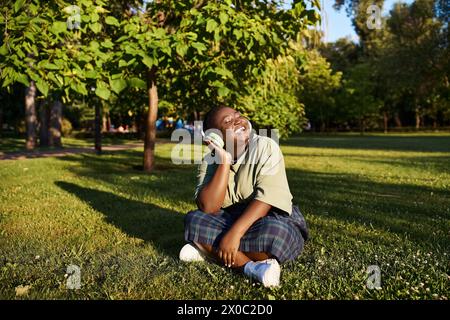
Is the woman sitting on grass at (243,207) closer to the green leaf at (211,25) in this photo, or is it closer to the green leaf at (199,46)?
the green leaf at (199,46)

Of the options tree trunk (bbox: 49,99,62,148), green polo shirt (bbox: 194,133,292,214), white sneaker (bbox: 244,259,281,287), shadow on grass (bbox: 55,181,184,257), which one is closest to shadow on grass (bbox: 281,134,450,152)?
tree trunk (bbox: 49,99,62,148)

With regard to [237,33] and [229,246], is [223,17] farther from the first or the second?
[229,246]

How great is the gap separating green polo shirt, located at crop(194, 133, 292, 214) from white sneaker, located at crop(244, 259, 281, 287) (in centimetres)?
48

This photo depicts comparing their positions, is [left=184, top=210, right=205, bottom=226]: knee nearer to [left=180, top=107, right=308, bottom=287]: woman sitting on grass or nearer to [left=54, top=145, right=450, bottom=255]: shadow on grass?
[left=180, top=107, right=308, bottom=287]: woman sitting on grass

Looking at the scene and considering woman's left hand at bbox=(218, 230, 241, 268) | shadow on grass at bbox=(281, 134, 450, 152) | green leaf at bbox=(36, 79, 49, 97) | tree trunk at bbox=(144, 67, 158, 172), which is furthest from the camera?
shadow on grass at bbox=(281, 134, 450, 152)

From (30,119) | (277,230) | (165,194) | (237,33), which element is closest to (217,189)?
(277,230)

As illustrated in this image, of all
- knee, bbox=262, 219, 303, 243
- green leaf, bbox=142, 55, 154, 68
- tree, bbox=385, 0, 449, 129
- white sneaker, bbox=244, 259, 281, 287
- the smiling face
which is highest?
tree, bbox=385, 0, 449, 129

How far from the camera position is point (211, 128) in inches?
146

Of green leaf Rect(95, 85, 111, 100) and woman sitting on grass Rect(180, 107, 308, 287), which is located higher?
green leaf Rect(95, 85, 111, 100)

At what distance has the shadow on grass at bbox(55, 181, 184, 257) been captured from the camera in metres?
4.84

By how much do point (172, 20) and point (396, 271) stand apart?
29.6ft

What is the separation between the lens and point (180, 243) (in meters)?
4.70
